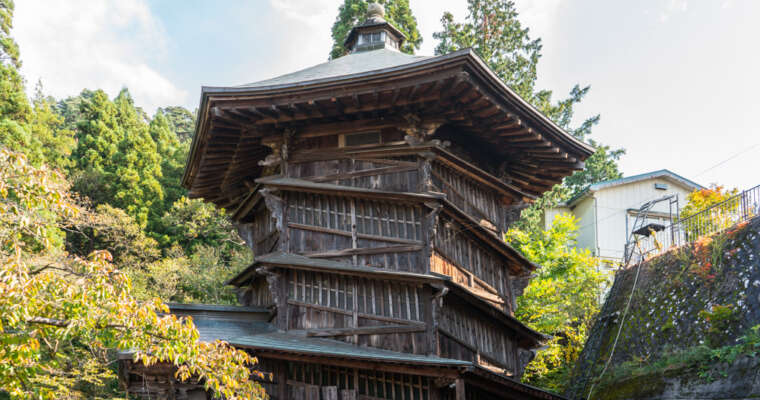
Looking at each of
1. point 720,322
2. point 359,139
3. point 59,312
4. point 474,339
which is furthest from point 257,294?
point 720,322

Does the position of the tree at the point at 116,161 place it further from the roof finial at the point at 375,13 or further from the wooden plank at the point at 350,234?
the wooden plank at the point at 350,234

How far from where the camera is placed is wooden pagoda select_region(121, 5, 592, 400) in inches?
413

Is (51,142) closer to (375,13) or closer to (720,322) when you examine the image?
(375,13)

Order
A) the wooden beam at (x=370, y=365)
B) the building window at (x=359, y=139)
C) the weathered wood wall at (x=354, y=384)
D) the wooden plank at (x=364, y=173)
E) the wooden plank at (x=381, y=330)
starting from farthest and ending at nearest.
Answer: the building window at (x=359, y=139) → the wooden plank at (x=364, y=173) → the wooden plank at (x=381, y=330) → the weathered wood wall at (x=354, y=384) → the wooden beam at (x=370, y=365)

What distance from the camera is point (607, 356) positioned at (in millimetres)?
15562

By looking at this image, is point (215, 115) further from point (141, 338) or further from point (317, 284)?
point (141, 338)

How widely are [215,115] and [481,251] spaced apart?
Result: 6071mm

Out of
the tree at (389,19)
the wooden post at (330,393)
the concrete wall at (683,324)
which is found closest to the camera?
the wooden post at (330,393)

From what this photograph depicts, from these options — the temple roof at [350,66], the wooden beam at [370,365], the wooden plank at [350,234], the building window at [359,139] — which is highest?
the temple roof at [350,66]

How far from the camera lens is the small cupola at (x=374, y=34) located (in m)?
16.9

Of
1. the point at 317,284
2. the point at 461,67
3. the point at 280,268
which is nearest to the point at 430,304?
the point at 317,284

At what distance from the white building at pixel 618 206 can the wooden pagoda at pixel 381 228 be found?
17.5 m

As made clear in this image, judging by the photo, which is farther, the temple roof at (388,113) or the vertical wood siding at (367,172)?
the vertical wood siding at (367,172)

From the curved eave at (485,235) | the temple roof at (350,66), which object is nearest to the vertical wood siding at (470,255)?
the curved eave at (485,235)
